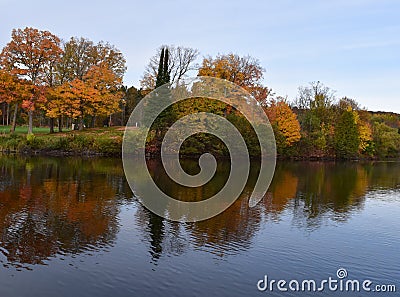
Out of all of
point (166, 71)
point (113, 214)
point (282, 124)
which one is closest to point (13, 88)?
point (166, 71)

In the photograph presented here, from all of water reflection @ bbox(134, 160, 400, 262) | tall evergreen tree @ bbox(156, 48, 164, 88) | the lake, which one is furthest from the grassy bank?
the lake

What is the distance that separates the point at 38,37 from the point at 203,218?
35024 mm

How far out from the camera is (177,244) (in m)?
12.9

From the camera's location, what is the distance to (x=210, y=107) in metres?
Answer: 47.7

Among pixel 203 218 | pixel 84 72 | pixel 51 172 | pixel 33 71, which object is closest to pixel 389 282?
pixel 203 218

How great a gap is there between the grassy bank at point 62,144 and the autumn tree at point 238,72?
14.4m

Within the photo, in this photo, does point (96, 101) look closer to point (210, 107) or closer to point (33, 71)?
point (33, 71)

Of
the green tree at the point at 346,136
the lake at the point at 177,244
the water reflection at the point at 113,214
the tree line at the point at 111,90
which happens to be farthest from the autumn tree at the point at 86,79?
the green tree at the point at 346,136

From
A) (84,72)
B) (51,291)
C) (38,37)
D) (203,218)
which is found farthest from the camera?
(84,72)

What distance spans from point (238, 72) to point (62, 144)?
23.1 meters

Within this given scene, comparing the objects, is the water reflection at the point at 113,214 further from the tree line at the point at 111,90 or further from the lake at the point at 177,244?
the tree line at the point at 111,90

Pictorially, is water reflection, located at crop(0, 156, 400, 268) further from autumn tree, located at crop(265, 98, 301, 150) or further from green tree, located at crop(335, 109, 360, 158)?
green tree, located at crop(335, 109, 360, 158)

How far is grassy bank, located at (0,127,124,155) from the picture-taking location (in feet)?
140

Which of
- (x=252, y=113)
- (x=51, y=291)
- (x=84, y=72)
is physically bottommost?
(x=51, y=291)
